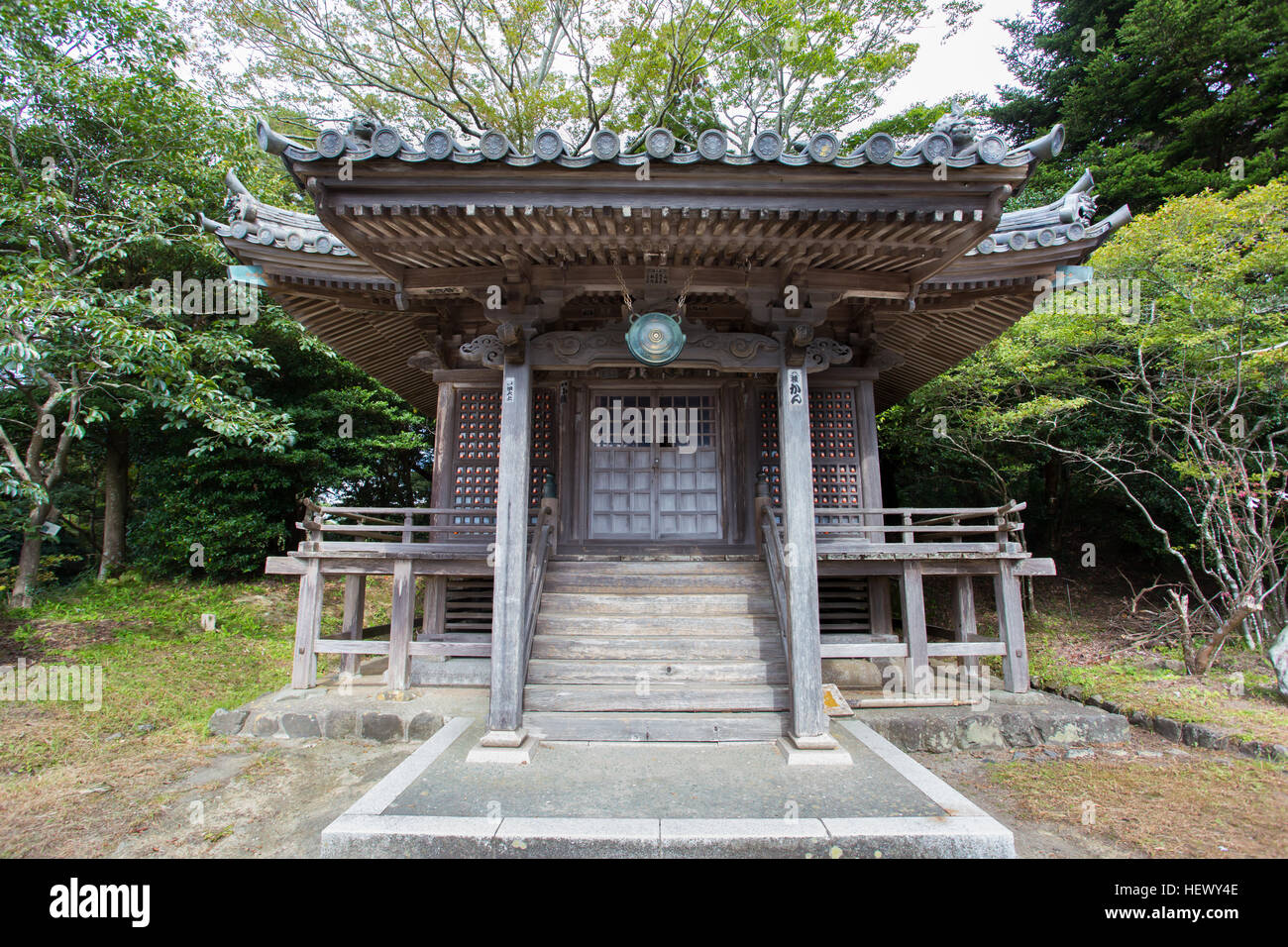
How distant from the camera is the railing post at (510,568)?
16.6 feet

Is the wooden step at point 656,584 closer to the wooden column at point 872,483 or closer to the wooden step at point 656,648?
the wooden step at point 656,648

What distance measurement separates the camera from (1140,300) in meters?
10.1

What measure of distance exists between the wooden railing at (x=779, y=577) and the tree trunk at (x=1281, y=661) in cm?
641

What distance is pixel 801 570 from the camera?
528cm

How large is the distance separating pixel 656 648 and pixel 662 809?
192 centimetres

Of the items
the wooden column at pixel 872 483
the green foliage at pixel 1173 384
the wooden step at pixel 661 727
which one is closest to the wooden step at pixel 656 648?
the wooden step at pixel 661 727

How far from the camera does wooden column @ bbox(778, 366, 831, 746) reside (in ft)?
16.7

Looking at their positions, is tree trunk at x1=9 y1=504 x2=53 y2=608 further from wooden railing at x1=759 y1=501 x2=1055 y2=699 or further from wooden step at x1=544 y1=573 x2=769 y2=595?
wooden railing at x1=759 y1=501 x2=1055 y2=699

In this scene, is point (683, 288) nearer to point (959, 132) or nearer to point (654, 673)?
point (959, 132)

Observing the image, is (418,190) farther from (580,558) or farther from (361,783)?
(361,783)

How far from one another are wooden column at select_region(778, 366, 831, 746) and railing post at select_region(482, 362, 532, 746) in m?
2.35

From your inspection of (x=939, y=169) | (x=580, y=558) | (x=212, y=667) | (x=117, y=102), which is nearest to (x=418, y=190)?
(x=939, y=169)

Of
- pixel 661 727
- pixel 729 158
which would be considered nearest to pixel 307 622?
pixel 661 727

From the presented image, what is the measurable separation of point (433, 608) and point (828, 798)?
5.59 metres
